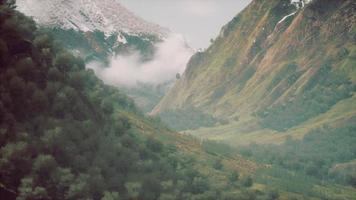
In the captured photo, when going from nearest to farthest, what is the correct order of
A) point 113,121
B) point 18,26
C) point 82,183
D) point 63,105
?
1. point 82,183
2. point 18,26
3. point 63,105
4. point 113,121

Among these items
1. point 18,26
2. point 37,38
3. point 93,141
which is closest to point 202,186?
point 93,141

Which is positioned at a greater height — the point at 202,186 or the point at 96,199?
the point at 202,186

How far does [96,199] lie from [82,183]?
376 inches

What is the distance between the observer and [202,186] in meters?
187

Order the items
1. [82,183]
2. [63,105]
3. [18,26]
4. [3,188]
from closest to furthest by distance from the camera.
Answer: [3,188] → [82,183] → [18,26] → [63,105]

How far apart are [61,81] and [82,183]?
34.8 m

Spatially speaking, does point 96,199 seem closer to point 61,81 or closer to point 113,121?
point 61,81

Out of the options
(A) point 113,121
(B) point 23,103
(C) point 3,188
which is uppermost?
(A) point 113,121

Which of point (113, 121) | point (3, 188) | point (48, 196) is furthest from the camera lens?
point (113, 121)

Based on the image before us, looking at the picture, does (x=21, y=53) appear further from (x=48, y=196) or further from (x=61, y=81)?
(x=48, y=196)

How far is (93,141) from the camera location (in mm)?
137125

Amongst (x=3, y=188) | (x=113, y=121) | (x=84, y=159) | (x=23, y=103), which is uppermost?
(x=113, y=121)

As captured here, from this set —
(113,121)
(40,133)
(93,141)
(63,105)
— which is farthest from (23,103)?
(113,121)

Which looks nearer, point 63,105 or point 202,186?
point 63,105
